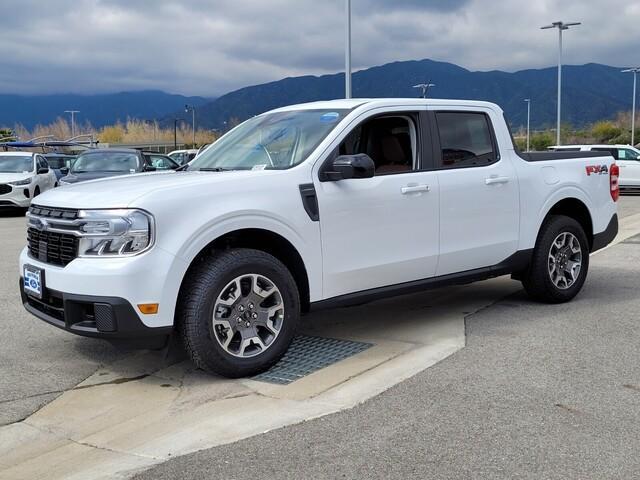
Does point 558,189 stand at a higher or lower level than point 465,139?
lower

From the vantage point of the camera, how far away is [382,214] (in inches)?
213

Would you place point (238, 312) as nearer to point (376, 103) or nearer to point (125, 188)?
point (125, 188)

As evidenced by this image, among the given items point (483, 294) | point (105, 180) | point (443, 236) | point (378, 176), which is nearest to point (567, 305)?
point (483, 294)

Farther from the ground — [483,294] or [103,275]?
[103,275]

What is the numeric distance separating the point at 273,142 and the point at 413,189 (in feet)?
3.63

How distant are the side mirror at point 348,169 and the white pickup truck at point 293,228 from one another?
0.01m

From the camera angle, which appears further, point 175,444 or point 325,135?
point 325,135

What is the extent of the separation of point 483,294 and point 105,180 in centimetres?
399

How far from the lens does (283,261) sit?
5188mm

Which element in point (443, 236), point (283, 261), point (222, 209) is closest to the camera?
point (222, 209)

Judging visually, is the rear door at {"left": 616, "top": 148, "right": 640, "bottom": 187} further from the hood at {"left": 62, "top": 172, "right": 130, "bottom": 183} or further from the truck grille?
the truck grille

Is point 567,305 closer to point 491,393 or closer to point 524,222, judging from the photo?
point 524,222

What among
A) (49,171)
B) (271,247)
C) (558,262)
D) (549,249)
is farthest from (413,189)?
(49,171)

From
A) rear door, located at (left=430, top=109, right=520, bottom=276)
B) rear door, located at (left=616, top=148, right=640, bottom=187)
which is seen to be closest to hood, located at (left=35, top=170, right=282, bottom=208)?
rear door, located at (left=430, top=109, right=520, bottom=276)
